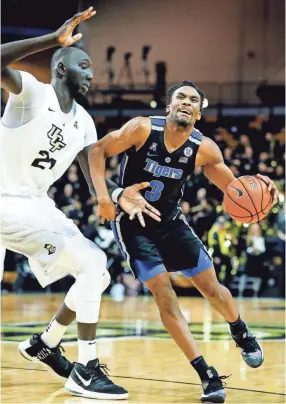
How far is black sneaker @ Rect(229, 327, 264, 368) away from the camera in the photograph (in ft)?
15.9

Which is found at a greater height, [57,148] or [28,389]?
[57,148]

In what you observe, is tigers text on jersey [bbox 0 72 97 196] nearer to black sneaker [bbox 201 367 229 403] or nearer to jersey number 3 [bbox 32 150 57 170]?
jersey number 3 [bbox 32 150 57 170]

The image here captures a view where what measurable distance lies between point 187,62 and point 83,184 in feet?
17.7

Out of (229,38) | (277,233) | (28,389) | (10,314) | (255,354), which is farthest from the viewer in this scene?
(229,38)

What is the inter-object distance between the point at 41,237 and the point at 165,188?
2.86ft

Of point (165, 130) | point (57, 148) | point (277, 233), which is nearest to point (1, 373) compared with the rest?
point (57, 148)

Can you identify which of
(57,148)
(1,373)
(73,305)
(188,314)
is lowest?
(188,314)

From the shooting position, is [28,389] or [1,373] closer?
[28,389]

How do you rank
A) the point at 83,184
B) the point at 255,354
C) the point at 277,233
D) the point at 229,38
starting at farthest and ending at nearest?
1. the point at 229,38
2. the point at 83,184
3. the point at 277,233
4. the point at 255,354

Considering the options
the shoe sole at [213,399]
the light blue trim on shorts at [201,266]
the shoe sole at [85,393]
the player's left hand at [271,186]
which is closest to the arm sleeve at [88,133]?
the light blue trim on shorts at [201,266]

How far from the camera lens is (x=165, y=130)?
482cm

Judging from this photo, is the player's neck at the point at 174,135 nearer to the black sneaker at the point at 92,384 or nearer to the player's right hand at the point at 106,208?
the player's right hand at the point at 106,208

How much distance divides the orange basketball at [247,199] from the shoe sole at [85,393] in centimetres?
142

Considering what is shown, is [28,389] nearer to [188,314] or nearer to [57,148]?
[57,148]
